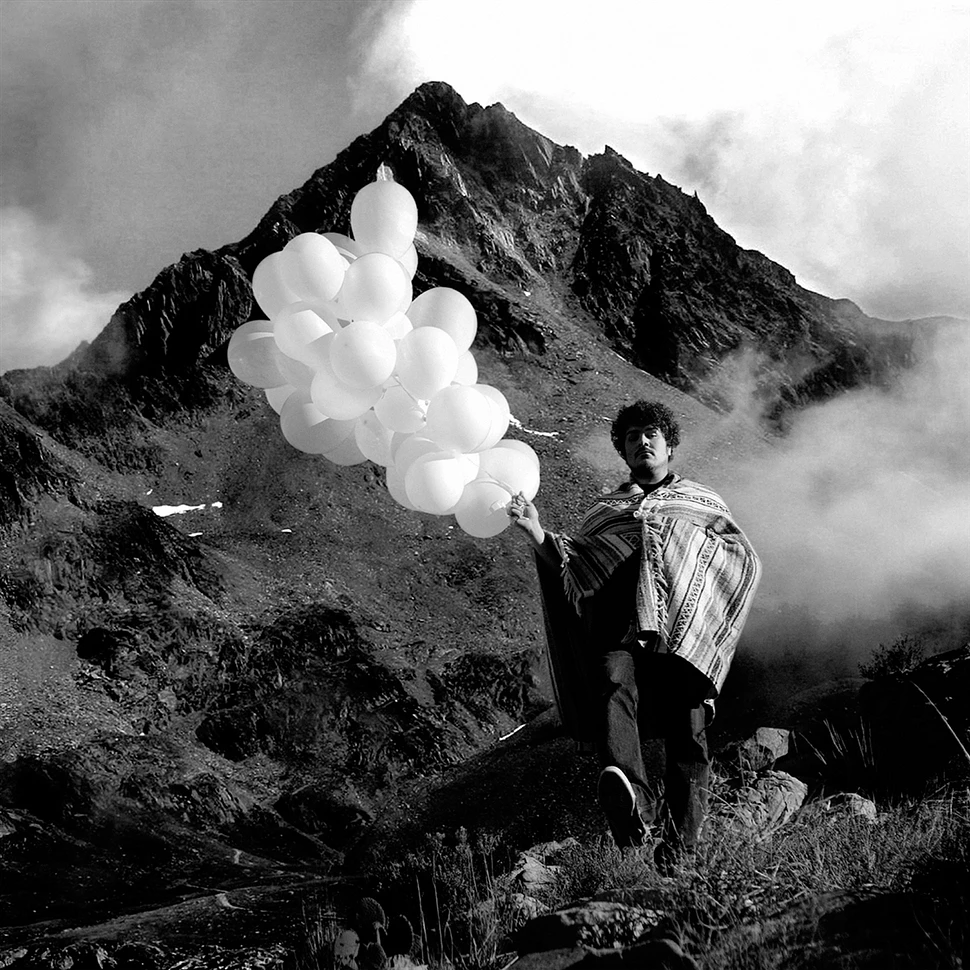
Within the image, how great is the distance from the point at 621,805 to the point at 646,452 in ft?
5.65

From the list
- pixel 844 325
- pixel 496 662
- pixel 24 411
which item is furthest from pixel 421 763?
pixel 844 325

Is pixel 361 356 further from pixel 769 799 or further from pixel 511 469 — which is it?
pixel 769 799

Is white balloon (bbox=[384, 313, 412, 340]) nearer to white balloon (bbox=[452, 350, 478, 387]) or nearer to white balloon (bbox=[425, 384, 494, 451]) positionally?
white balloon (bbox=[452, 350, 478, 387])

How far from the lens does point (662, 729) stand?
16.2 ft

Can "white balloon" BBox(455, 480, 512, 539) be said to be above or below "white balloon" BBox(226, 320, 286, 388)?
below

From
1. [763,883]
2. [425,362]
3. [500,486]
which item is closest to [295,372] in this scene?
[425,362]

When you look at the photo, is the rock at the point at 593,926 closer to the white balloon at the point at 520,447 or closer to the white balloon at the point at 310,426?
the white balloon at the point at 520,447

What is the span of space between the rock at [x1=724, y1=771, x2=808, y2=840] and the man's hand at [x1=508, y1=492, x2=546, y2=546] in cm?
182

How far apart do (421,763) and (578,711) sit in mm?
41377

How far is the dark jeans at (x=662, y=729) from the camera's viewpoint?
4.53 metres

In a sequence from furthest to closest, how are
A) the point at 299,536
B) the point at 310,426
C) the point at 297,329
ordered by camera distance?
the point at 299,536
the point at 310,426
the point at 297,329

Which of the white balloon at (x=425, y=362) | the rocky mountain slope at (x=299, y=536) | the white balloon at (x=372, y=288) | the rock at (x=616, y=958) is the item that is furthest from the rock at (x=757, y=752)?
the rock at (x=616, y=958)

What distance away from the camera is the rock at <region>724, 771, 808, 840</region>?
6.00m

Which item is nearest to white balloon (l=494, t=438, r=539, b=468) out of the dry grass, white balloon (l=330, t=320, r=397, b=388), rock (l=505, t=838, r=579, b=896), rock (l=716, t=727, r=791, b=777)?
white balloon (l=330, t=320, r=397, b=388)
